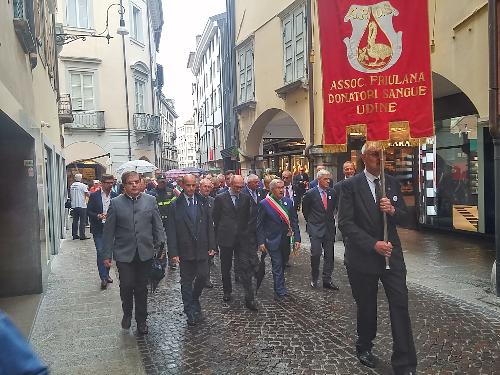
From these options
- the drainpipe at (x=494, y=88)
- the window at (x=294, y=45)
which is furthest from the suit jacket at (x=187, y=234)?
the window at (x=294, y=45)

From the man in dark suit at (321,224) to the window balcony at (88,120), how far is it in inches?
872

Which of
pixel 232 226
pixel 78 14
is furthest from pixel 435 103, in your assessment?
pixel 78 14

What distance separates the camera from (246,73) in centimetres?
1914

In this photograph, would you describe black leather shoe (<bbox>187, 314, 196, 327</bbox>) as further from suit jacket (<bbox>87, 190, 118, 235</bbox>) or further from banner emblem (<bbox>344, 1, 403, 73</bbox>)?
banner emblem (<bbox>344, 1, 403, 73</bbox>)

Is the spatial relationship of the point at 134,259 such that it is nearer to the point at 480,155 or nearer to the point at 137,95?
the point at 480,155

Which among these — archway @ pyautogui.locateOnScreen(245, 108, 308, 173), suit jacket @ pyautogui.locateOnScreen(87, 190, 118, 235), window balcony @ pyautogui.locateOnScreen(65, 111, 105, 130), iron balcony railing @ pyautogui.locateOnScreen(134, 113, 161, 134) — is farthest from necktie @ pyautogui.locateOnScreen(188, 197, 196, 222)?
iron balcony railing @ pyautogui.locateOnScreen(134, 113, 161, 134)

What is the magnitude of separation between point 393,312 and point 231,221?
3233 millimetres

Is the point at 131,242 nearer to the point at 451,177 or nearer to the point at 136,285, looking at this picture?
the point at 136,285

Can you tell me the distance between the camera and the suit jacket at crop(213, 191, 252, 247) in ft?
21.9

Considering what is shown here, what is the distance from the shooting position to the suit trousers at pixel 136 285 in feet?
17.4

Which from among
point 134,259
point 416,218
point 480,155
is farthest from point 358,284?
point 416,218

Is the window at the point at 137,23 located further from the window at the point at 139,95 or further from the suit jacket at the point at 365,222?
the suit jacket at the point at 365,222

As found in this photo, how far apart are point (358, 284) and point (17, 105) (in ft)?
15.4

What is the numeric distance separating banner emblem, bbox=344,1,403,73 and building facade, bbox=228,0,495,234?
2871mm
